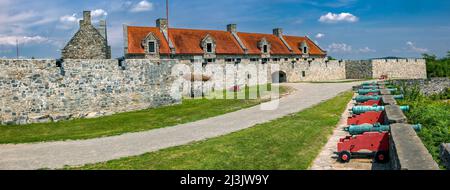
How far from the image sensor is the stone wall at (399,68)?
44750 mm

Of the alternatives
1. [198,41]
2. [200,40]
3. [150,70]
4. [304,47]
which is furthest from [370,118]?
[304,47]

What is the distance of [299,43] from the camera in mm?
48594

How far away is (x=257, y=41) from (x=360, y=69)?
12177 millimetres

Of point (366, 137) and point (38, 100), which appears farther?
point (38, 100)

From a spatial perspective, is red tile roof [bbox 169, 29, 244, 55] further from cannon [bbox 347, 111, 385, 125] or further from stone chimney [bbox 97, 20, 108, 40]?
cannon [bbox 347, 111, 385, 125]

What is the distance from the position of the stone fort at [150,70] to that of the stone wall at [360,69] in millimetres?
113

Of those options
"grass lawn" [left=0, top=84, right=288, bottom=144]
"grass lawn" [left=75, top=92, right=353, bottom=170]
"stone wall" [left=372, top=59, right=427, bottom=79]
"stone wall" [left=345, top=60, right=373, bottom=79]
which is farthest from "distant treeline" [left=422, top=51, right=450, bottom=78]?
"grass lawn" [left=75, top=92, right=353, bottom=170]

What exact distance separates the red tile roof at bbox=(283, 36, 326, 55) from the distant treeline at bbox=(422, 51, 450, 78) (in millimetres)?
12694

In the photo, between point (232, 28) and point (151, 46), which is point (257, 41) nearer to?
point (232, 28)

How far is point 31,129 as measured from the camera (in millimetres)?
12641

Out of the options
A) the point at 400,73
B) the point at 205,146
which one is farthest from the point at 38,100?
the point at 400,73
